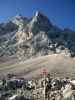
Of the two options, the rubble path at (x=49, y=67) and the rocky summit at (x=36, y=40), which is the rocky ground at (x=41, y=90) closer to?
the rubble path at (x=49, y=67)

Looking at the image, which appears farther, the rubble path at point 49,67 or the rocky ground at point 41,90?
the rubble path at point 49,67

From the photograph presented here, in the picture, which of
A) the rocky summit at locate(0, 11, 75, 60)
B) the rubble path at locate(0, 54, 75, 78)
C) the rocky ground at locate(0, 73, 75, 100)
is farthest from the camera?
the rocky summit at locate(0, 11, 75, 60)

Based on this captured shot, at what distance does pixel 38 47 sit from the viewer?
450ft

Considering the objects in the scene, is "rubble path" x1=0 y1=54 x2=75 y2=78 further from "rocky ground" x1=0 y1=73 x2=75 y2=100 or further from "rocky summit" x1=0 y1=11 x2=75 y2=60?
"rocky ground" x1=0 y1=73 x2=75 y2=100

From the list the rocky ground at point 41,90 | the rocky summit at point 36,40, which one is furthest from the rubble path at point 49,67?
the rocky ground at point 41,90

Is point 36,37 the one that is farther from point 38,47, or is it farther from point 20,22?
point 20,22

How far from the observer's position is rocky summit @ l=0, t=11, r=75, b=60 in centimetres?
13350

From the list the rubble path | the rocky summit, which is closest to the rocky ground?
the rubble path

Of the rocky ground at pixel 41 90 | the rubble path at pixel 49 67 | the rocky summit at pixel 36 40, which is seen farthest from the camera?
the rocky summit at pixel 36 40

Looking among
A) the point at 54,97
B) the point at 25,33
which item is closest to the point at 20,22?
the point at 25,33

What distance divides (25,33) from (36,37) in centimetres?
967

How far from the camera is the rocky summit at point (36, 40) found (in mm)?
133500

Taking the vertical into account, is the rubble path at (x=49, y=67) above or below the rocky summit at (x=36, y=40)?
below

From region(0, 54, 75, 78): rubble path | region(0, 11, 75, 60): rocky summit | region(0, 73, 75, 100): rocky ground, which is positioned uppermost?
region(0, 11, 75, 60): rocky summit
